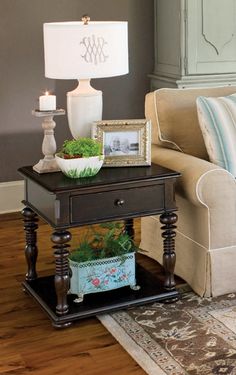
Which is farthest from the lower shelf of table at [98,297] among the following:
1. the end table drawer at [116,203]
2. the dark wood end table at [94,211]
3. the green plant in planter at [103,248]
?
the end table drawer at [116,203]

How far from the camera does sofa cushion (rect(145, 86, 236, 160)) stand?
3.38 meters

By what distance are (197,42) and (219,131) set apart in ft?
4.41

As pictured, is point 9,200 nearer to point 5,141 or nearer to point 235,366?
point 5,141

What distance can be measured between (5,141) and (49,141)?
1522 mm

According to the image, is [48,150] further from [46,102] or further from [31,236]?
[31,236]

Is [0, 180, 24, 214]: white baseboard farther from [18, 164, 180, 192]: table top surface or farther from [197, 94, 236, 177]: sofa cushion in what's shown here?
[197, 94, 236, 177]: sofa cushion

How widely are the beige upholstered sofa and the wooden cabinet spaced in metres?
0.91

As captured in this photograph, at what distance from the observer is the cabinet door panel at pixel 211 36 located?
4.32m

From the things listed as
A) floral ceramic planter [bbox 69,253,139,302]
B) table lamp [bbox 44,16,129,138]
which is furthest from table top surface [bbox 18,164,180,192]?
floral ceramic planter [bbox 69,253,139,302]

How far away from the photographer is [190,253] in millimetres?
3172

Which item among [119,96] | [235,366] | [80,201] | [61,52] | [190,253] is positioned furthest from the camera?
[119,96]

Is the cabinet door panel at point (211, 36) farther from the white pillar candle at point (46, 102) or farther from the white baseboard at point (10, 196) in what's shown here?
the white pillar candle at point (46, 102)

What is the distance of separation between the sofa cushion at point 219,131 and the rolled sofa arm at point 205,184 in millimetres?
138

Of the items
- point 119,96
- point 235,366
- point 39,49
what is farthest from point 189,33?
point 235,366
